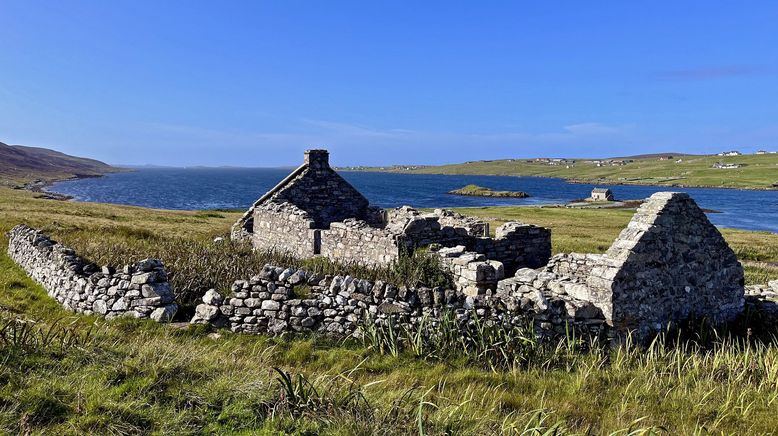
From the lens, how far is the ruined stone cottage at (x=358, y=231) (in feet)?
47.0

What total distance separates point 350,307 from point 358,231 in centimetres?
619

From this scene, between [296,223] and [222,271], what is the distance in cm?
683

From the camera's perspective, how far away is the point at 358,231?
1556cm

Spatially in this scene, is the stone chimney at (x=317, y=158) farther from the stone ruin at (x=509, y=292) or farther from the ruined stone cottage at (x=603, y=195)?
the ruined stone cottage at (x=603, y=195)

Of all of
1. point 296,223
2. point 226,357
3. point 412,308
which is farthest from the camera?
point 296,223

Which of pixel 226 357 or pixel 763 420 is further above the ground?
pixel 226 357

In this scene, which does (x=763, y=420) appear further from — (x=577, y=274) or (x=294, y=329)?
(x=294, y=329)

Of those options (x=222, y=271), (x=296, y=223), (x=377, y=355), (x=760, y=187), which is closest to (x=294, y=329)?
(x=377, y=355)

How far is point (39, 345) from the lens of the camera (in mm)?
6844

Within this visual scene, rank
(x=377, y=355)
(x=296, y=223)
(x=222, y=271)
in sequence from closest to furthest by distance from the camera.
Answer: (x=377, y=355) → (x=222, y=271) → (x=296, y=223)

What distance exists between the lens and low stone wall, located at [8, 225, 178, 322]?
32.6ft

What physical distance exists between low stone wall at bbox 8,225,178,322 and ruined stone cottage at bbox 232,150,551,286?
6361mm

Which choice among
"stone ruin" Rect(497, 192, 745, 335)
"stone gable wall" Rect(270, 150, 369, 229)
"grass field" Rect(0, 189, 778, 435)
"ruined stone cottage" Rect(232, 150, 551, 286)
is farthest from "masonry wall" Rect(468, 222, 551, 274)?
"stone gable wall" Rect(270, 150, 369, 229)

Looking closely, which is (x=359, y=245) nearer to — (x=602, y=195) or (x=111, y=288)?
(x=111, y=288)
